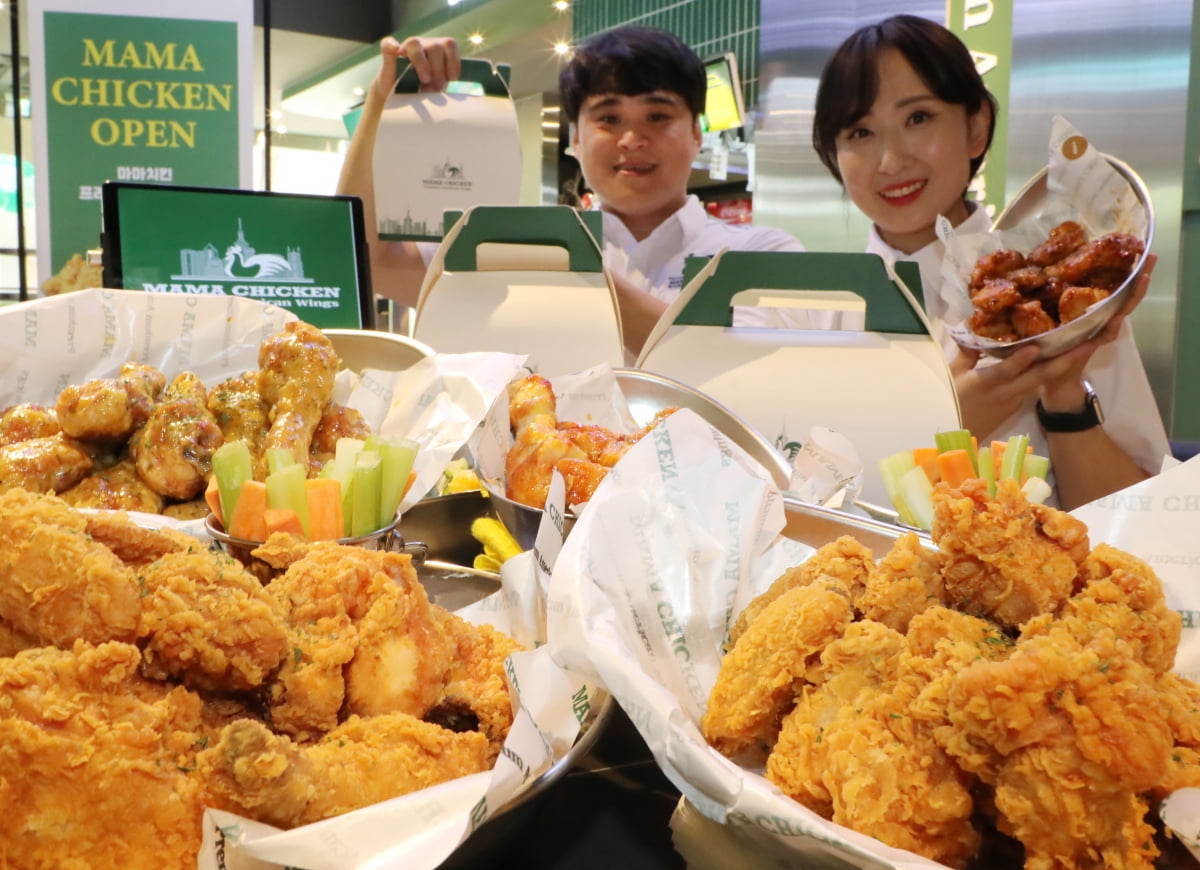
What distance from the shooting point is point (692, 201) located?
3451 millimetres

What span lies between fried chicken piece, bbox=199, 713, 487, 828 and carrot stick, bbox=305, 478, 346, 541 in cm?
35

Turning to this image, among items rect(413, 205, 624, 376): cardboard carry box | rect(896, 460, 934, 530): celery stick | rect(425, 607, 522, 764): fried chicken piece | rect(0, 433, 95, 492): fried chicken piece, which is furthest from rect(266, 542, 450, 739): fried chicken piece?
rect(413, 205, 624, 376): cardboard carry box

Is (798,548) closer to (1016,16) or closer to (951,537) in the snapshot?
(951,537)

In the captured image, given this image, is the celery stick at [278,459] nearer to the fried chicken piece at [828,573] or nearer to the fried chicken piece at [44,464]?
the fried chicken piece at [44,464]

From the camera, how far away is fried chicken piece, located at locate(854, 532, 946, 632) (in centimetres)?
68

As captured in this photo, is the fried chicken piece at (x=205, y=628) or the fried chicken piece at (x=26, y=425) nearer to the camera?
the fried chicken piece at (x=205, y=628)

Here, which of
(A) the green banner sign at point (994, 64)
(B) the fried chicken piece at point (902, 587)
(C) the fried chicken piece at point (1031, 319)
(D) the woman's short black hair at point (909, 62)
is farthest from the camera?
(A) the green banner sign at point (994, 64)

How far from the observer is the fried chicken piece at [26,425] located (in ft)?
3.92

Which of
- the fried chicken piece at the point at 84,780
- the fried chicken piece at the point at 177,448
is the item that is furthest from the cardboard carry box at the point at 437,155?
the fried chicken piece at the point at 84,780

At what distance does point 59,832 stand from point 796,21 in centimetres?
670

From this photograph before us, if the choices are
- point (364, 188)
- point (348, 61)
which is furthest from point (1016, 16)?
point (348, 61)

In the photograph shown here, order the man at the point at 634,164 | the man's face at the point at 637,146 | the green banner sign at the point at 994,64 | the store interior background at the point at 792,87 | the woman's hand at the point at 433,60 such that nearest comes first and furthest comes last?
the woman's hand at the point at 433,60 < the man at the point at 634,164 < the man's face at the point at 637,146 < the store interior background at the point at 792,87 < the green banner sign at the point at 994,64

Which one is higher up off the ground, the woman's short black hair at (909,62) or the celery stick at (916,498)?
the woman's short black hair at (909,62)

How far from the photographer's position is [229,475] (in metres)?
0.96
